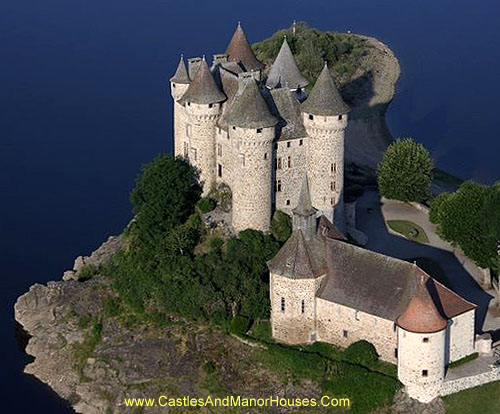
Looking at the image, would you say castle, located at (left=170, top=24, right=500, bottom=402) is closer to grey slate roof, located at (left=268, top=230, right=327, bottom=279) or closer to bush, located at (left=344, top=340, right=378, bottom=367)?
grey slate roof, located at (left=268, top=230, right=327, bottom=279)

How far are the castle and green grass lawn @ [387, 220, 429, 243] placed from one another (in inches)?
207

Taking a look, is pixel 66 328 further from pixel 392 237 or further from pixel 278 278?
pixel 392 237

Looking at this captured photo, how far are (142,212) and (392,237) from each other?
15758mm

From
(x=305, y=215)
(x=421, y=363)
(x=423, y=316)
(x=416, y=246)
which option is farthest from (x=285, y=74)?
(x=421, y=363)

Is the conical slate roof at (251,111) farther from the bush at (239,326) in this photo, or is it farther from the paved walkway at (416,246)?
the paved walkway at (416,246)

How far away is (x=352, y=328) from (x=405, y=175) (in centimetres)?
2018

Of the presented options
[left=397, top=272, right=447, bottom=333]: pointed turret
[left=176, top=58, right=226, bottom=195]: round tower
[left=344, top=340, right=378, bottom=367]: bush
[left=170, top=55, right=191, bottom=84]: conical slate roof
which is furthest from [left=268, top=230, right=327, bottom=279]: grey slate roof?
[left=170, top=55, right=191, bottom=84]: conical slate roof

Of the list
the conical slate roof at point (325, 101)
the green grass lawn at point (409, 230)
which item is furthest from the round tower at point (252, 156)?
the green grass lawn at point (409, 230)

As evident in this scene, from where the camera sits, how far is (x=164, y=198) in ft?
216

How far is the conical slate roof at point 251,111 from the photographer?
61500mm

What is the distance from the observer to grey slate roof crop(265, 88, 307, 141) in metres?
63.9

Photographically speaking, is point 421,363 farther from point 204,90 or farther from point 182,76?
point 182,76

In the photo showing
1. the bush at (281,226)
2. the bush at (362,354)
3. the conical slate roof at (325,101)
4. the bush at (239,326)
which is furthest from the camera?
the bush at (281,226)

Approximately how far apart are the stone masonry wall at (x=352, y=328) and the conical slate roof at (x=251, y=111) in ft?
35.4
